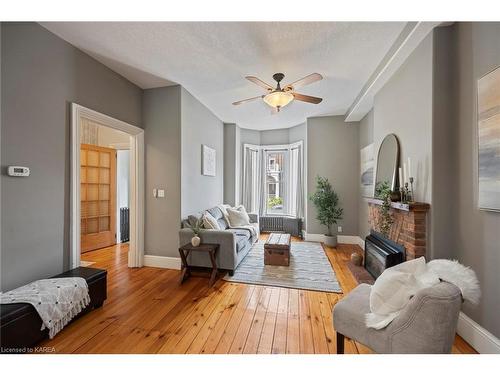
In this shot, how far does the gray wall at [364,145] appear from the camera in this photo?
4.01 metres

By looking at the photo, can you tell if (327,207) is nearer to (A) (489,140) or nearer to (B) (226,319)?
(A) (489,140)

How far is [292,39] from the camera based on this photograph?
7.24ft

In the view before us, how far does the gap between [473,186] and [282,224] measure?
411 centimetres

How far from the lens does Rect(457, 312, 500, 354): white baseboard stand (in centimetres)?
147

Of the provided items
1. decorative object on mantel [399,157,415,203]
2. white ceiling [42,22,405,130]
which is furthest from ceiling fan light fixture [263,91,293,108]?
decorative object on mantel [399,157,415,203]

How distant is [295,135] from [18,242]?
5267 millimetres

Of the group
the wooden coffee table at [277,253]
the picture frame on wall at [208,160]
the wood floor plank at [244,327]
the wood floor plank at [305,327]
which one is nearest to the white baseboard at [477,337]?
the wood floor plank at [305,327]

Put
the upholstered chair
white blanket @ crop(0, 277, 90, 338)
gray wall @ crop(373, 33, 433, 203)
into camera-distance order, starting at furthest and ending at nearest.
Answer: gray wall @ crop(373, 33, 433, 203) < white blanket @ crop(0, 277, 90, 338) < the upholstered chair

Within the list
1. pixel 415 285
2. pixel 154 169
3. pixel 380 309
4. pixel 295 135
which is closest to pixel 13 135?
pixel 154 169

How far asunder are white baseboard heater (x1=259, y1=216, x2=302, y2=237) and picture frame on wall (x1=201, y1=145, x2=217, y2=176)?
6.74ft

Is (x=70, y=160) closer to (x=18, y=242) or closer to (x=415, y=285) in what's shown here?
(x=18, y=242)

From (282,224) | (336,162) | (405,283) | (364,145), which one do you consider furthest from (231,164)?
(405,283)

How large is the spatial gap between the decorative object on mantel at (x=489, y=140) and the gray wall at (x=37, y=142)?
146 inches

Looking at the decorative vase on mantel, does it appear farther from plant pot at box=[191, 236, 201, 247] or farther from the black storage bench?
the black storage bench
